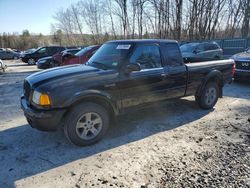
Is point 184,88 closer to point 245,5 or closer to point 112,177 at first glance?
point 112,177

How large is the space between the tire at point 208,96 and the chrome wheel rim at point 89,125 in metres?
2.97

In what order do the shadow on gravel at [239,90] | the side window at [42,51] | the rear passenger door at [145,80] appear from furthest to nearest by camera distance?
the side window at [42,51] → the shadow on gravel at [239,90] → the rear passenger door at [145,80]

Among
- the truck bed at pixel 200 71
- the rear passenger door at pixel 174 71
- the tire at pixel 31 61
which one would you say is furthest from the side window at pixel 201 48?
the tire at pixel 31 61

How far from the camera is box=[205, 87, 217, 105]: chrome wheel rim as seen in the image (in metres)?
5.87

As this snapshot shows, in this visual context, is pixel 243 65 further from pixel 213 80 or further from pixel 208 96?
pixel 208 96

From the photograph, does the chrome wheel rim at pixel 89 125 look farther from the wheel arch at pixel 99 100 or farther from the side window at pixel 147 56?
the side window at pixel 147 56

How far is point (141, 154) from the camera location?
145 inches

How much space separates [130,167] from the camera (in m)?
3.31

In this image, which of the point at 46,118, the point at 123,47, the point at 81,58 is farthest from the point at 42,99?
the point at 81,58

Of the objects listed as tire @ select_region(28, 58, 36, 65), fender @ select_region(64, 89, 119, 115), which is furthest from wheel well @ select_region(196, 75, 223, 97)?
tire @ select_region(28, 58, 36, 65)

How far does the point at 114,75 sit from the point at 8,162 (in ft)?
7.31

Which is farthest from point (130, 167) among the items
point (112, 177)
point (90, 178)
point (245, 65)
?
point (245, 65)

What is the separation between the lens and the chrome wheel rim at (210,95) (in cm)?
587

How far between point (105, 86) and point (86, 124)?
2.44ft
